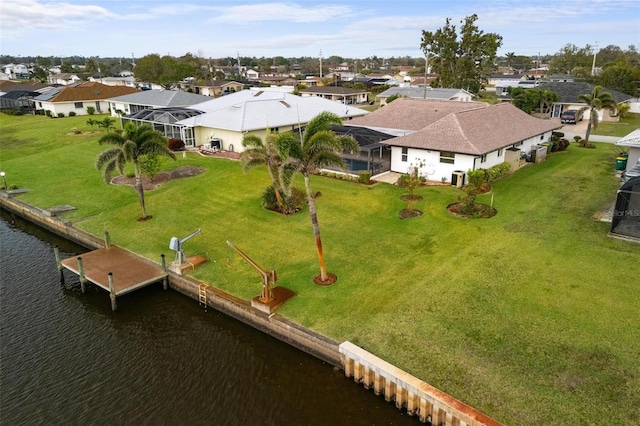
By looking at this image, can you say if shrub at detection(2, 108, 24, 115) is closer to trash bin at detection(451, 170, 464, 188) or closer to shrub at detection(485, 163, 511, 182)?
trash bin at detection(451, 170, 464, 188)

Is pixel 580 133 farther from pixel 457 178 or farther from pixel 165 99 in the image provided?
pixel 165 99

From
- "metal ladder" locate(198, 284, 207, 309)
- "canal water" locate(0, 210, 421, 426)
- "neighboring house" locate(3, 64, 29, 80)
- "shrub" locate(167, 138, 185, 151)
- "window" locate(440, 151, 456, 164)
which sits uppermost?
"neighboring house" locate(3, 64, 29, 80)

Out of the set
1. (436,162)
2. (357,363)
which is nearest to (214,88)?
(436,162)

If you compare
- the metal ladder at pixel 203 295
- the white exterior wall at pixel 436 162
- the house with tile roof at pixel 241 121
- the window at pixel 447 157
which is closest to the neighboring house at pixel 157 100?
the house with tile roof at pixel 241 121

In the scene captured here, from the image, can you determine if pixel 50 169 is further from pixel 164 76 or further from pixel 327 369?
pixel 164 76

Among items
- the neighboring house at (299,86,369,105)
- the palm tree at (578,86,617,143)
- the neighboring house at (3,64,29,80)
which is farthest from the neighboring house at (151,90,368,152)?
the neighboring house at (3,64,29,80)

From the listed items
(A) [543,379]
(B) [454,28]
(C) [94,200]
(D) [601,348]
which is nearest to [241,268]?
(A) [543,379]

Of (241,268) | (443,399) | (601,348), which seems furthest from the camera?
(241,268)
